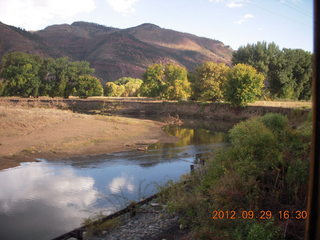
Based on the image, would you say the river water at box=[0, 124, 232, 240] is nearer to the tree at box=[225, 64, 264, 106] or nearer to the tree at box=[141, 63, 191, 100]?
the tree at box=[225, 64, 264, 106]

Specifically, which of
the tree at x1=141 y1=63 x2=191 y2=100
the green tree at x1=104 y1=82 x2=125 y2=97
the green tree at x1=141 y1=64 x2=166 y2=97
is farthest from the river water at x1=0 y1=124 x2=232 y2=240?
the green tree at x1=104 y1=82 x2=125 y2=97

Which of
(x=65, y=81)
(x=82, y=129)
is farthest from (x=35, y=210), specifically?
(x=65, y=81)

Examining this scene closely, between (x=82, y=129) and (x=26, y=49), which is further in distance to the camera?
(x=26, y=49)

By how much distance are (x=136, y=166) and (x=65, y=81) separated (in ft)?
203

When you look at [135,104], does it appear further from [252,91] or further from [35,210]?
[35,210]

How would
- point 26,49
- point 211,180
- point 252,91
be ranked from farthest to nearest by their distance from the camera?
point 26,49 → point 252,91 → point 211,180

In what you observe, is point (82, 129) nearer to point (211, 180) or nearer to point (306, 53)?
point (211, 180)

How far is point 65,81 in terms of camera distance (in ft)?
242

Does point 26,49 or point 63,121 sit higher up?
point 26,49

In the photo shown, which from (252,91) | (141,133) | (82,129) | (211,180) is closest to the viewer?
(211,180)

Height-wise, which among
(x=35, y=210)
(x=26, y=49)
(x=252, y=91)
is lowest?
(x=35, y=210)

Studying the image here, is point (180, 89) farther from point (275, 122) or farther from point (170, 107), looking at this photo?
point (275, 122)

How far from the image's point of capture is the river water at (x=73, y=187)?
32.3ft

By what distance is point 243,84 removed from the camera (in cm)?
4428
